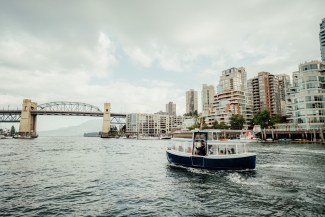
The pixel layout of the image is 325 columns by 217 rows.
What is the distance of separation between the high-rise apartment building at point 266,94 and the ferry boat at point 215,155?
436ft

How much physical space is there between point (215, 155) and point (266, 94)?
136484 millimetres

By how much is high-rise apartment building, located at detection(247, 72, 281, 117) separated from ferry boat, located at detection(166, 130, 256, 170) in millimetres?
132836

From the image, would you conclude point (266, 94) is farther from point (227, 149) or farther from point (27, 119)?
point (27, 119)

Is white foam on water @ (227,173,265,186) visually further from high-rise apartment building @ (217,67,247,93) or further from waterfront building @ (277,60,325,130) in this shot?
high-rise apartment building @ (217,67,247,93)

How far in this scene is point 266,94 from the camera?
473 feet

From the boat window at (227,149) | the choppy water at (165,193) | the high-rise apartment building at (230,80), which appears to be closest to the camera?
the choppy water at (165,193)

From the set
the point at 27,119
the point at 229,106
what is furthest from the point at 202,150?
the point at 27,119

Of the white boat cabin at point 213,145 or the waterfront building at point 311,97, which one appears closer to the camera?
the white boat cabin at point 213,145

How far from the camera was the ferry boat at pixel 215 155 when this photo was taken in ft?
76.6

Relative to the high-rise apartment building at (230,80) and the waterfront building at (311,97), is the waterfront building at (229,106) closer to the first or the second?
the high-rise apartment building at (230,80)

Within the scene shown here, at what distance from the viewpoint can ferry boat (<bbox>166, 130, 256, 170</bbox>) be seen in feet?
76.6

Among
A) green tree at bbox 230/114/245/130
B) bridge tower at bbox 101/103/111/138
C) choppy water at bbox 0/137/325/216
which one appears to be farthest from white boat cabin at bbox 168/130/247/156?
bridge tower at bbox 101/103/111/138

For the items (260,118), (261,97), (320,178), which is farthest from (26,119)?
(320,178)

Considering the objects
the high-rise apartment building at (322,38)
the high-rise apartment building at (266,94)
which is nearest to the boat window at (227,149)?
the high-rise apartment building at (266,94)
